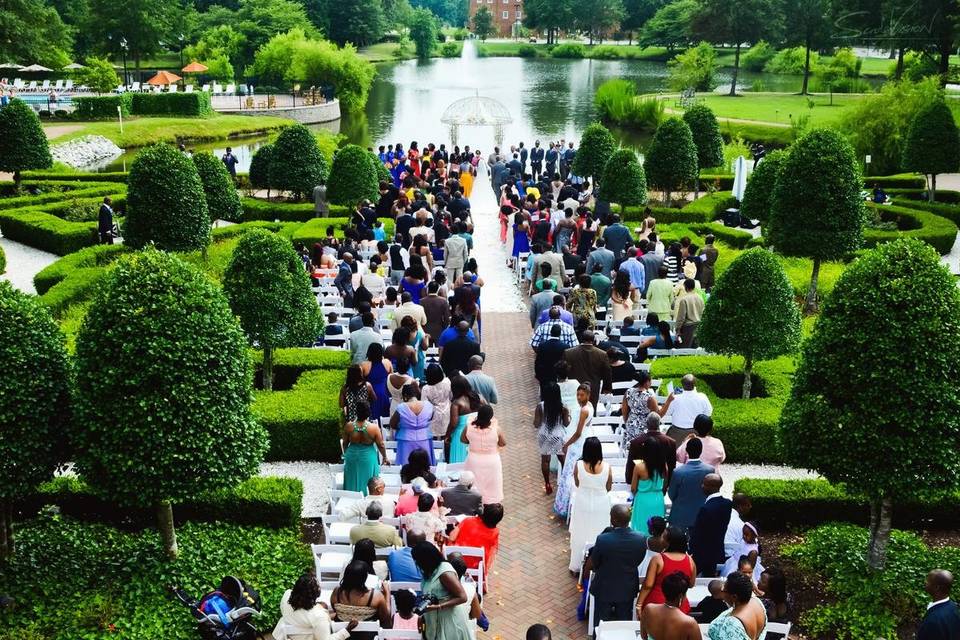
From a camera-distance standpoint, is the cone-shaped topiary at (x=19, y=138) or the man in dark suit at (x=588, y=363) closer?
the man in dark suit at (x=588, y=363)

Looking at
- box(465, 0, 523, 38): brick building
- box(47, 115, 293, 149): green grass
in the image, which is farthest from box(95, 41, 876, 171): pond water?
box(465, 0, 523, 38): brick building

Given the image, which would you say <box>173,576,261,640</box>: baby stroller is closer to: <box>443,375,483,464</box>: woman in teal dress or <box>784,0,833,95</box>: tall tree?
<box>443,375,483,464</box>: woman in teal dress

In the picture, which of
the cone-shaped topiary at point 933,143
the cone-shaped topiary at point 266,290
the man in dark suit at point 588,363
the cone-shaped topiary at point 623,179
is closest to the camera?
the man in dark suit at point 588,363

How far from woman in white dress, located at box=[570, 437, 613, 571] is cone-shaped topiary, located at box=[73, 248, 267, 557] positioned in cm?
346

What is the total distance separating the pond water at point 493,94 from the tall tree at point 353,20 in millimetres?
4555

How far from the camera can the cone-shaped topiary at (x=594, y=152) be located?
93.7ft

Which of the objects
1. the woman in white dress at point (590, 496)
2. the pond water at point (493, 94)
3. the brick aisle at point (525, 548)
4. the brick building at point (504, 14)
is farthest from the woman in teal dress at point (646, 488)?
the brick building at point (504, 14)

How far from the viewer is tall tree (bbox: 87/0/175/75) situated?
66.9 metres

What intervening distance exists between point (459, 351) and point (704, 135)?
19846 millimetres

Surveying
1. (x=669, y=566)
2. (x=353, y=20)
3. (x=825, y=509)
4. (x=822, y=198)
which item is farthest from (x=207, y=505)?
(x=353, y=20)

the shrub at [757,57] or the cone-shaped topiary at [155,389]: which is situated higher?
the shrub at [757,57]

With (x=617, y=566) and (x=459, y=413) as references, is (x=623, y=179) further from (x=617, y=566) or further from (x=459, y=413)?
(x=617, y=566)

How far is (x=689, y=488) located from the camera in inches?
372

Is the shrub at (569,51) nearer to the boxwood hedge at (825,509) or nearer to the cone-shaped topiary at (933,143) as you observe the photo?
the cone-shaped topiary at (933,143)
